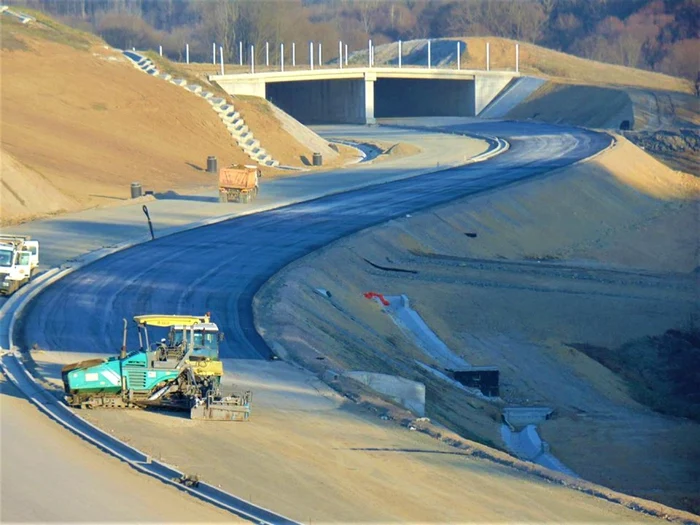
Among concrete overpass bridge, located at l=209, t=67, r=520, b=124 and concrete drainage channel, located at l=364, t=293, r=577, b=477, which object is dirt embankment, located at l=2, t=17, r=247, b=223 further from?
concrete drainage channel, located at l=364, t=293, r=577, b=477

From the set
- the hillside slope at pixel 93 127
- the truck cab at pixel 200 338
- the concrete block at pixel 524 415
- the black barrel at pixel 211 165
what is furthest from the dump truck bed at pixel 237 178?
the truck cab at pixel 200 338

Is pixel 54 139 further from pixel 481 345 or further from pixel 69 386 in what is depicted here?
pixel 69 386

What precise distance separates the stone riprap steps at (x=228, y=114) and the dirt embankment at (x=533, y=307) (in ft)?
53.2

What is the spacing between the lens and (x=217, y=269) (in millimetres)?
33594

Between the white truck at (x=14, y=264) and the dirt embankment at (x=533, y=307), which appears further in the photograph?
the white truck at (x=14, y=264)

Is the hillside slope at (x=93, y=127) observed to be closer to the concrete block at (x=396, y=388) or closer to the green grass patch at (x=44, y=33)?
the green grass patch at (x=44, y=33)

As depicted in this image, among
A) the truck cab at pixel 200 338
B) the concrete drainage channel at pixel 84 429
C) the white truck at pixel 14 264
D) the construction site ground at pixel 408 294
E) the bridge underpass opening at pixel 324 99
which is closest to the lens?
the concrete drainage channel at pixel 84 429

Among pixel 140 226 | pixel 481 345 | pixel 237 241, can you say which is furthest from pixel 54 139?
pixel 481 345

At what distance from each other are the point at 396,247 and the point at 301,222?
13.6 feet

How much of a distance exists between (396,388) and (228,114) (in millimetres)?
46257

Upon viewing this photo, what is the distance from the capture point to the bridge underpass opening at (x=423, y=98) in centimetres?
10614

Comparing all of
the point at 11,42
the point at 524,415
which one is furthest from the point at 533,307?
the point at 11,42

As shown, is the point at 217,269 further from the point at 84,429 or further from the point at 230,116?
the point at 230,116

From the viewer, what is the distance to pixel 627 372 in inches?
1284
